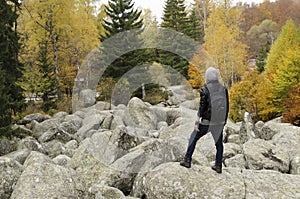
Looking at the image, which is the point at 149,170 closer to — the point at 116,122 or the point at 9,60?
the point at 116,122

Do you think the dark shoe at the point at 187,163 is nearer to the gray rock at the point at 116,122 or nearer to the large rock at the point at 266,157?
the large rock at the point at 266,157

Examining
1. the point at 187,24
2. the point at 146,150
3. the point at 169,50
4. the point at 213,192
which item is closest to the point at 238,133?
the point at 146,150

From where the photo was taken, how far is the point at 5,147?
1067cm

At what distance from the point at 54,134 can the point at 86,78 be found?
41.0 ft

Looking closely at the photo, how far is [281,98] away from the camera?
645 inches

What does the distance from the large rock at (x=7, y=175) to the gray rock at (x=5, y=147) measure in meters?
4.54

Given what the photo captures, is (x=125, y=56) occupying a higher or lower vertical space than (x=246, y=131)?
higher

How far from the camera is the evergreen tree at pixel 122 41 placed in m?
20.5

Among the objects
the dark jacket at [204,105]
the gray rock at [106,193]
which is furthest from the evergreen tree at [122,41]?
the dark jacket at [204,105]

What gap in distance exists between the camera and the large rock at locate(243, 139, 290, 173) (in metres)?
7.39

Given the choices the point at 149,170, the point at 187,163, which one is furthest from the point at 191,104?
the point at 187,163

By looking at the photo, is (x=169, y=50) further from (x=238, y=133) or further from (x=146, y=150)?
(x=146, y=150)

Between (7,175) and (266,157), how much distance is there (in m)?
6.02

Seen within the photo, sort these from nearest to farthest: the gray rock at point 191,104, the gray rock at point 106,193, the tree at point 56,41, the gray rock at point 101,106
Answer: the gray rock at point 106,193 < the gray rock at point 191,104 < the gray rock at point 101,106 < the tree at point 56,41
